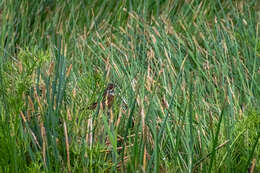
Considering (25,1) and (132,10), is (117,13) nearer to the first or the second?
(132,10)

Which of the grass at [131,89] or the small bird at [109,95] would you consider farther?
the small bird at [109,95]

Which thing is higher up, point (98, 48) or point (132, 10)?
point (132, 10)

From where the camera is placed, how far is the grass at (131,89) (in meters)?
1.73

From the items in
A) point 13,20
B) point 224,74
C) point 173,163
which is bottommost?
point 173,163

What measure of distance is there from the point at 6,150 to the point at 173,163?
579mm

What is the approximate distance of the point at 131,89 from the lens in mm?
2158

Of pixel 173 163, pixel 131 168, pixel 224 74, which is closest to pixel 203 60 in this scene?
pixel 224 74

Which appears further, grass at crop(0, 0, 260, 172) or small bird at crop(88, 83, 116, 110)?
small bird at crop(88, 83, 116, 110)

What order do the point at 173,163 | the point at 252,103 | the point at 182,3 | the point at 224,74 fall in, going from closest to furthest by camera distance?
the point at 173,163 → the point at 252,103 → the point at 224,74 → the point at 182,3

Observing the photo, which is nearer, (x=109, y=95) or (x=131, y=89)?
(x=109, y=95)

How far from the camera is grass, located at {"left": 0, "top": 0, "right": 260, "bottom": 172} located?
5.67ft

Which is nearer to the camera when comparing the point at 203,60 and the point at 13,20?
the point at 203,60

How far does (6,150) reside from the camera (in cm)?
Answer: 168

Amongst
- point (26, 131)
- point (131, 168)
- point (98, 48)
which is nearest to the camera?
point (131, 168)
